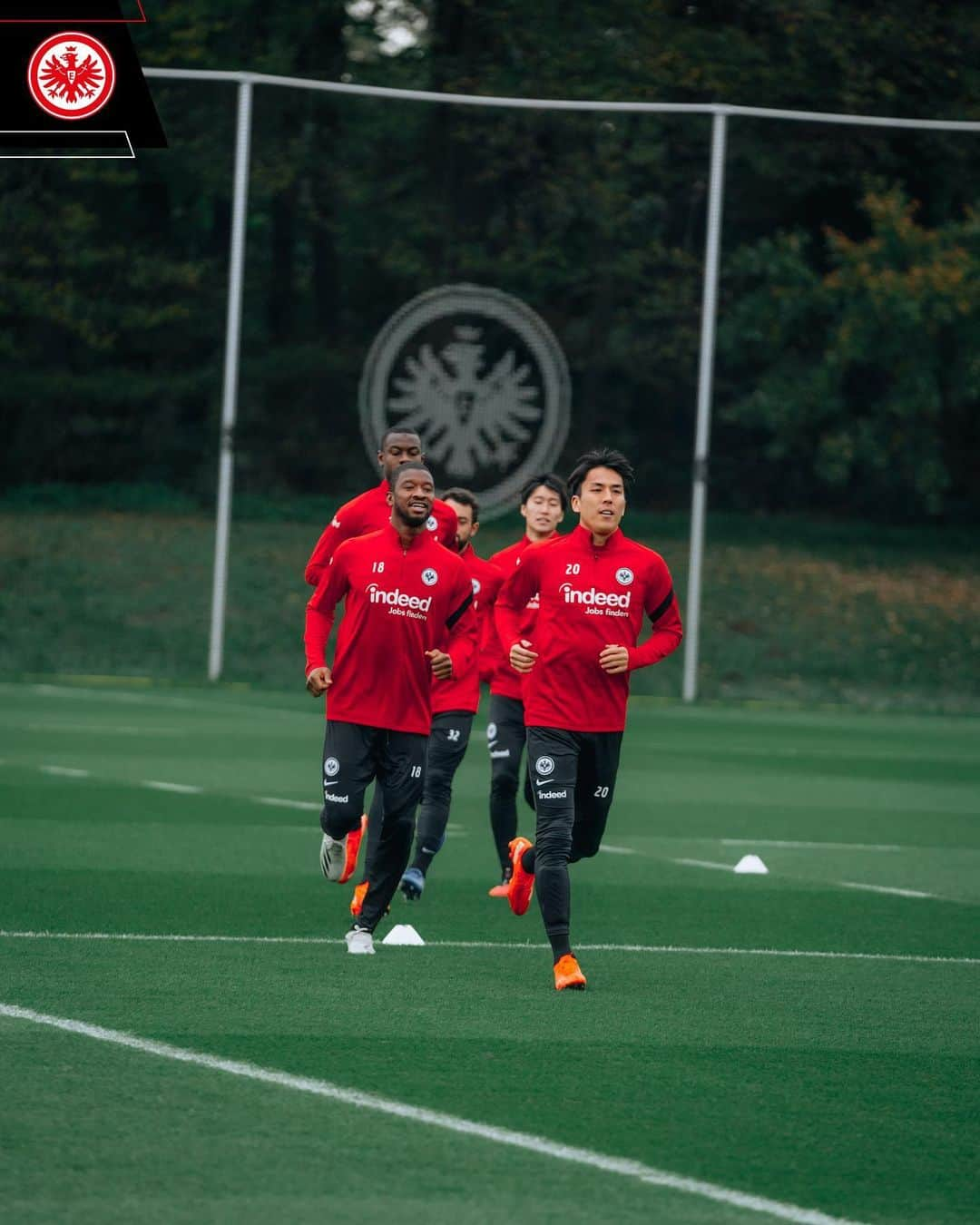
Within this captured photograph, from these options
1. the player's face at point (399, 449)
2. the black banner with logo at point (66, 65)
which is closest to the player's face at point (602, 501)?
the player's face at point (399, 449)

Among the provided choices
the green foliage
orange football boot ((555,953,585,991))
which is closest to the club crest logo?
orange football boot ((555,953,585,991))

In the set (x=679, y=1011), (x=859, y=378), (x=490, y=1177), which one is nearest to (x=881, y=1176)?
(x=490, y=1177)

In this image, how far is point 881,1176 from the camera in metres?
6.02

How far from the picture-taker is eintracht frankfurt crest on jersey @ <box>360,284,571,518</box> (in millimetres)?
23047

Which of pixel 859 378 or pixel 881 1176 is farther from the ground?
pixel 859 378

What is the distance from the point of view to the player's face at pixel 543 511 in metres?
11.1

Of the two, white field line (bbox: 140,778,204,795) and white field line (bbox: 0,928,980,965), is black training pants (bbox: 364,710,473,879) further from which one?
white field line (bbox: 140,778,204,795)

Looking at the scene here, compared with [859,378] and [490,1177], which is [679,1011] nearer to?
[490,1177]

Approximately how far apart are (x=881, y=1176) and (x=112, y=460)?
67.4 feet

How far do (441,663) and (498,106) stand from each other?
16094 millimetres

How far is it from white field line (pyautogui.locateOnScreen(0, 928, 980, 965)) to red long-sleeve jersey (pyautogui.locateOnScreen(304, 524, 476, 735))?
3.30 feet

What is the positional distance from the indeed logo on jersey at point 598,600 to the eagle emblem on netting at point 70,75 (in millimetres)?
7620

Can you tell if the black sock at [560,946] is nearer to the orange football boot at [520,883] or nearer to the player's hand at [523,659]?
the player's hand at [523,659]

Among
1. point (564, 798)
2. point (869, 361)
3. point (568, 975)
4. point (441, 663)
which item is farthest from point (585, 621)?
point (869, 361)
